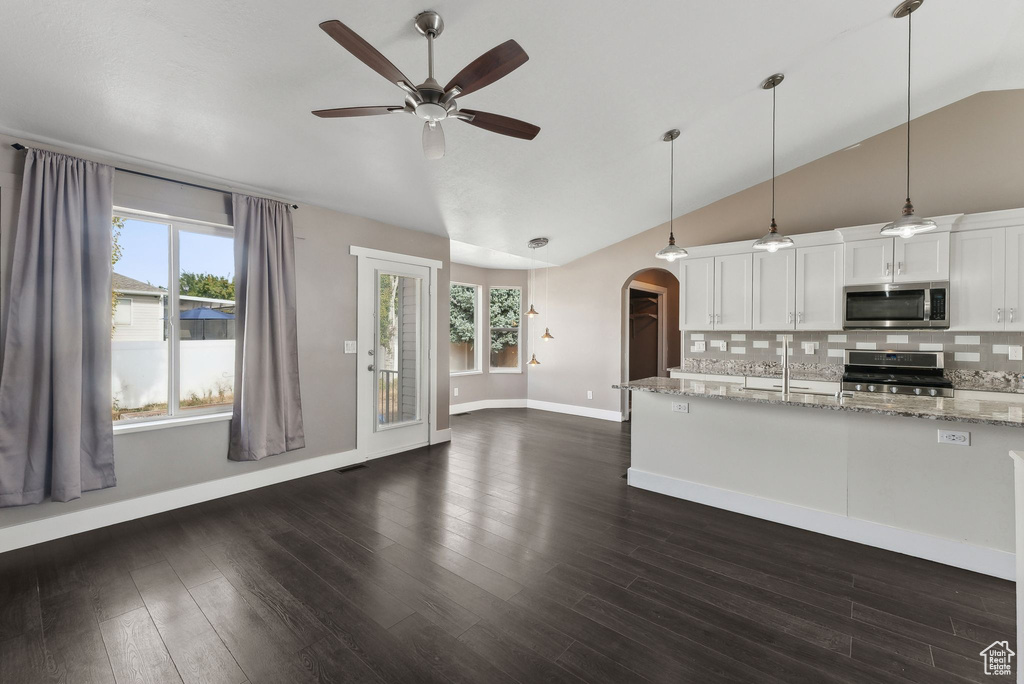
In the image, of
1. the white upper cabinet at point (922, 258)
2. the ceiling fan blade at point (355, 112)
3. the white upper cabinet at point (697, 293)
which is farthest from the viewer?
the white upper cabinet at point (697, 293)

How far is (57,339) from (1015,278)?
739 centimetres

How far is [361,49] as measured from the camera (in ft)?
5.49

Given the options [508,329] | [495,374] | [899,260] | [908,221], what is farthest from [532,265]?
[908,221]

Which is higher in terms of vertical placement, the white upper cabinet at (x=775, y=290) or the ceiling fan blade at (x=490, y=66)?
the ceiling fan blade at (x=490, y=66)

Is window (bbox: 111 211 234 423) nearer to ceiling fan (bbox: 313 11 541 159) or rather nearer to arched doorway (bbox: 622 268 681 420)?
ceiling fan (bbox: 313 11 541 159)

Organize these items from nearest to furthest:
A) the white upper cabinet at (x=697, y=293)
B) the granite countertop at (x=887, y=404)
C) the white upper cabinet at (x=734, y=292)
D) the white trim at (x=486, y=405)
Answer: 1. the granite countertop at (x=887, y=404)
2. the white upper cabinet at (x=734, y=292)
3. the white upper cabinet at (x=697, y=293)
4. the white trim at (x=486, y=405)

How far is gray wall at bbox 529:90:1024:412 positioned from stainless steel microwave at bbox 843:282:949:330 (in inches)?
34.0

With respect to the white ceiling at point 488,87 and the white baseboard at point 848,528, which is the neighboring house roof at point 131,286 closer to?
the white ceiling at point 488,87

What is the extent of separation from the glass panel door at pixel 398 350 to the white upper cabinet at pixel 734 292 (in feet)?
12.0

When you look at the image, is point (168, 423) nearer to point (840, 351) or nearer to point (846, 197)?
point (840, 351)

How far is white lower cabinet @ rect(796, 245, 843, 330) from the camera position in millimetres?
4418

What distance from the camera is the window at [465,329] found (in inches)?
292

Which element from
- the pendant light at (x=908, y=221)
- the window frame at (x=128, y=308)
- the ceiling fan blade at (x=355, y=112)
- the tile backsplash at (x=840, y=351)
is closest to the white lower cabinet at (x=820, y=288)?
the tile backsplash at (x=840, y=351)
